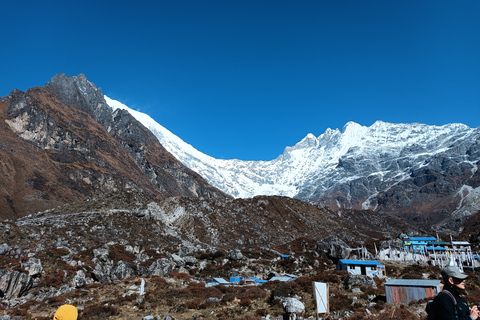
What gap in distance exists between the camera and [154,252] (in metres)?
45.0

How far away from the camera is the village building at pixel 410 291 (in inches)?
786

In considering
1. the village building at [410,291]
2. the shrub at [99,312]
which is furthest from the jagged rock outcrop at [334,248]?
the shrub at [99,312]

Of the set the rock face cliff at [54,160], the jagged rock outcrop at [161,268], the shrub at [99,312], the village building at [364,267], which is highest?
the rock face cliff at [54,160]

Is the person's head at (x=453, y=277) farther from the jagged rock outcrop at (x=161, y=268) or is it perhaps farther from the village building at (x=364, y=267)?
the village building at (x=364, y=267)

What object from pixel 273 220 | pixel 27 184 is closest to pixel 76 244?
pixel 273 220

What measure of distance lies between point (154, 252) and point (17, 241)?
17.1 m

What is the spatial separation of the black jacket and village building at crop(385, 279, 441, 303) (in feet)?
55.6

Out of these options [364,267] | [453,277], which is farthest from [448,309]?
[364,267]

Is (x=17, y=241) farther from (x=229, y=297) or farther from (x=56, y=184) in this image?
→ (x=56, y=184)

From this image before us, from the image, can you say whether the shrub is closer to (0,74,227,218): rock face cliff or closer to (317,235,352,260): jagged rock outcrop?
(317,235,352,260): jagged rock outcrop

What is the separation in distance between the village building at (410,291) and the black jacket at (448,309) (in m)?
17.0

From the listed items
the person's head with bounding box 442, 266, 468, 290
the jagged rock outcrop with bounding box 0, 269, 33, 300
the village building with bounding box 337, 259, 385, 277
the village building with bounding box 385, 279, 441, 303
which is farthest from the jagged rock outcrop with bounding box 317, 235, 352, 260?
the person's head with bounding box 442, 266, 468, 290

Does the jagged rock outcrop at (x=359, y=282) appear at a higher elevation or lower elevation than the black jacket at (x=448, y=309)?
higher

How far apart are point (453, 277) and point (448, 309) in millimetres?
665
